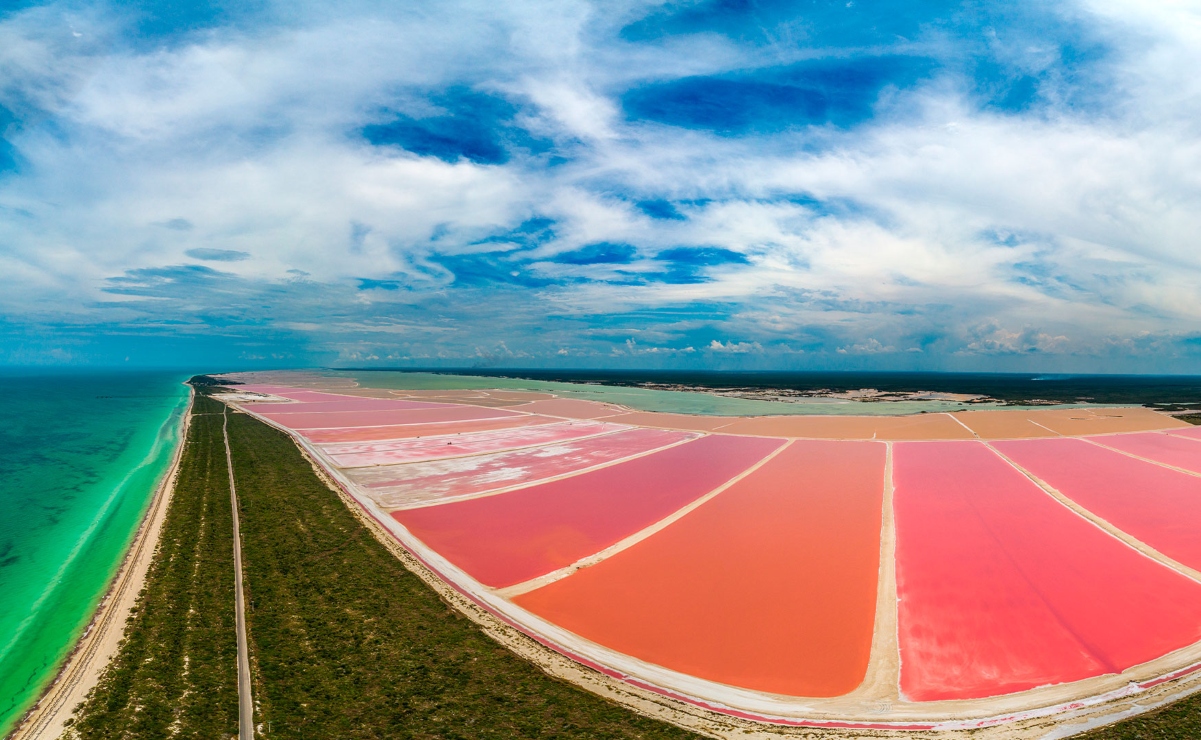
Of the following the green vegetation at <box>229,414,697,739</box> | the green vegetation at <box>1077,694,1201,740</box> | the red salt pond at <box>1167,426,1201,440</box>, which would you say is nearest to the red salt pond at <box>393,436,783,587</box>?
the green vegetation at <box>229,414,697,739</box>

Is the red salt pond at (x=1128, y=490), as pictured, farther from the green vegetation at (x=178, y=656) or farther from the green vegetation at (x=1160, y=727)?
the green vegetation at (x=178, y=656)

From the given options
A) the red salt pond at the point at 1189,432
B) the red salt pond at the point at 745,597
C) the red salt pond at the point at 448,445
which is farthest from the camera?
the red salt pond at the point at 1189,432

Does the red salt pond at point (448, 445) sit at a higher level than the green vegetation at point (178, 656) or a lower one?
higher

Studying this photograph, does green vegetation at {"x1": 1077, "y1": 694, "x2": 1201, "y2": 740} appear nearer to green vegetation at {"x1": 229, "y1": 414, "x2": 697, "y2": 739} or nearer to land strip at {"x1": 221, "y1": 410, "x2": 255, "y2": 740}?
green vegetation at {"x1": 229, "y1": 414, "x2": 697, "y2": 739}

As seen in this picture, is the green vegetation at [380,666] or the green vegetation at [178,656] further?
the green vegetation at [380,666]

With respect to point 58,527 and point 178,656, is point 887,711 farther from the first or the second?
point 58,527

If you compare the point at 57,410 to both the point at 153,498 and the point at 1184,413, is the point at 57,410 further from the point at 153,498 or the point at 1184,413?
the point at 1184,413

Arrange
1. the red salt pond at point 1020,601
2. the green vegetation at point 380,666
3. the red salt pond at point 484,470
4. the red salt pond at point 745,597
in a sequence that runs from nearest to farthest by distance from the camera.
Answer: the green vegetation at point 380,666
the red salt pond at point 1020,601
the red salt pond at point 745,597
the red salt pond at point 484,470

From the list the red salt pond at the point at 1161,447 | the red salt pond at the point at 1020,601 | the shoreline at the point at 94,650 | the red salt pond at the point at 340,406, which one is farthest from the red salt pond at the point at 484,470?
the red salt pond at the point at 340,406
